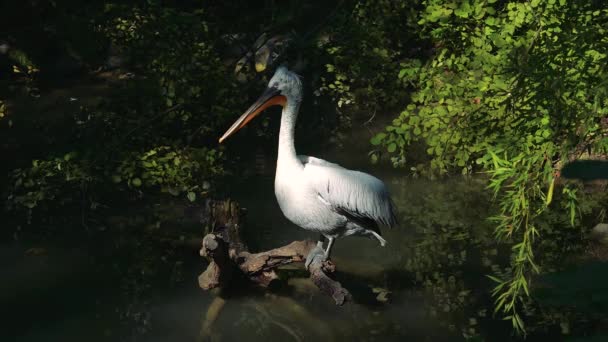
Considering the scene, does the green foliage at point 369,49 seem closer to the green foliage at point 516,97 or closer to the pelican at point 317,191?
the green foliage at point 516,97

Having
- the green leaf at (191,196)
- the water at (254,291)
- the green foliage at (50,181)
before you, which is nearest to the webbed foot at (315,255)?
the water at (254,291)

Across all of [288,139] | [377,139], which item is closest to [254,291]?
[288,139]

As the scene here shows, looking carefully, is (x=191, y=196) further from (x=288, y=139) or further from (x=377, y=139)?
(x=288, y=139)

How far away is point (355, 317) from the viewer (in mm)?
4883

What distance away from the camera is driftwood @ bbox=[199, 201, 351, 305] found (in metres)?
4.50

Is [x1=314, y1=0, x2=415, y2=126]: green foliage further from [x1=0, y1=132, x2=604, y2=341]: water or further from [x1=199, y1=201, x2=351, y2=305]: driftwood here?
[x1=199, y1=201, x2=351, y2=305]: driftwood

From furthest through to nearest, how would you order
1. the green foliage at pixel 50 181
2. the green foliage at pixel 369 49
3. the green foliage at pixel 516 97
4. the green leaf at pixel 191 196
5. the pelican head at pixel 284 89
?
the green foliage at pixel 369 49, the green leaf at pixel 191 196, the green foliage at pixel 50 181, the pelican head at pixel 284 89, the green foliage at pixel 516 97

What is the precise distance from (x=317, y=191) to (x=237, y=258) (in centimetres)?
77

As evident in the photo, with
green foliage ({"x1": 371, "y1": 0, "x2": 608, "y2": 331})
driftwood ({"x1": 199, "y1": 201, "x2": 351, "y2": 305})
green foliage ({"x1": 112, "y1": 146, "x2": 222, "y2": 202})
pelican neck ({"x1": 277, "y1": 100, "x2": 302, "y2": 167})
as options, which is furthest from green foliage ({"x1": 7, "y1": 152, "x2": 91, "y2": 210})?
green foliage ({"x1": 371, "y1": 0, "x2": 608, "y2": 331})

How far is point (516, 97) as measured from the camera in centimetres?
464

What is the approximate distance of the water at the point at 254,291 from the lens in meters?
4.71

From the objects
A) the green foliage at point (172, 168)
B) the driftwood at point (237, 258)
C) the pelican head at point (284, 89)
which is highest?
the pelican head at point (284, 89)

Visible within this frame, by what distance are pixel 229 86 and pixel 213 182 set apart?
849mm

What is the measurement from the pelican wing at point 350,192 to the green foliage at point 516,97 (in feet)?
2.37
